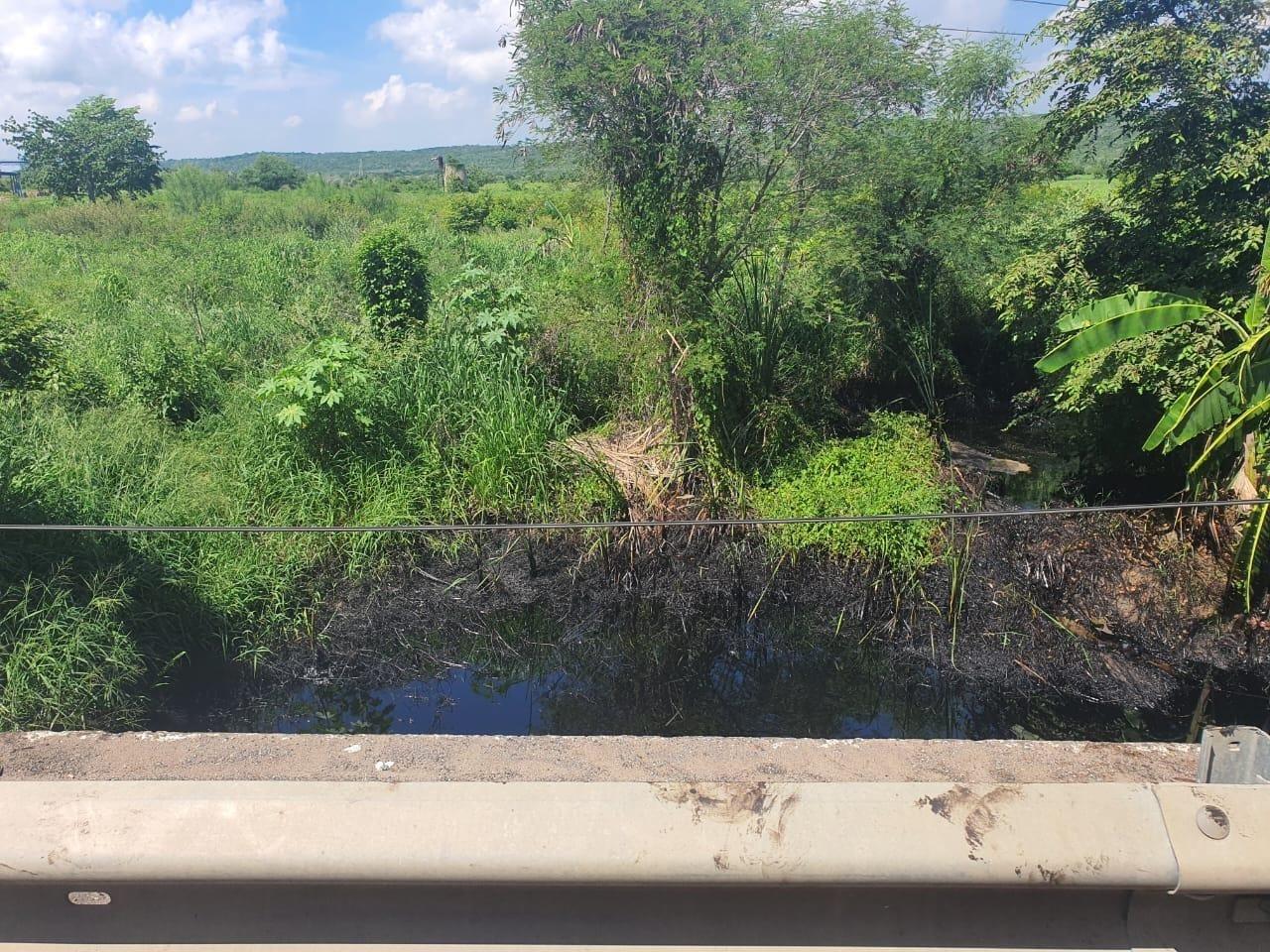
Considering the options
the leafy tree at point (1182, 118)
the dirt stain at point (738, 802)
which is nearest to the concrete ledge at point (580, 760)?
the dirt stain at point (738, 802)

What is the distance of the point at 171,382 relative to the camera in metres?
7.68

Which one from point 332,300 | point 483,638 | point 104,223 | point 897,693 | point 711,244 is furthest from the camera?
point 104,223

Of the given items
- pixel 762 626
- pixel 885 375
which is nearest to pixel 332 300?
pixel 885 375

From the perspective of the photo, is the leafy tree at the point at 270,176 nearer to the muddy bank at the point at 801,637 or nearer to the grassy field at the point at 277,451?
the grassy field at the point at 277,451

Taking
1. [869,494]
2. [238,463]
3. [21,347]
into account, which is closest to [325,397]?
[238,463]

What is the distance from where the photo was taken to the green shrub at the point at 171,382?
24.7 ft

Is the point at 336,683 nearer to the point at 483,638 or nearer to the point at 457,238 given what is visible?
the point at 483,638

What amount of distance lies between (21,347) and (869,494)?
633cm

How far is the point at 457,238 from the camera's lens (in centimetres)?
1641

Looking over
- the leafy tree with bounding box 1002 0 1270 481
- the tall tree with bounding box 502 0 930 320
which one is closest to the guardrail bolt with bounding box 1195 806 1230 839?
the leafy tree with bounding box 1002 0 1270 481

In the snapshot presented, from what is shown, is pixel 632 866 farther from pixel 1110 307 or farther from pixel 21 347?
pixel 21 347

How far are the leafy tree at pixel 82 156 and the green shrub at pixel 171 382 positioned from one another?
A: 24774mm

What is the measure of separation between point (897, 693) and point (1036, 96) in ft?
13.5

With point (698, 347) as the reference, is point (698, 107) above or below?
above
